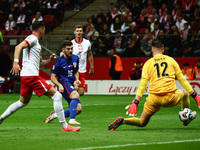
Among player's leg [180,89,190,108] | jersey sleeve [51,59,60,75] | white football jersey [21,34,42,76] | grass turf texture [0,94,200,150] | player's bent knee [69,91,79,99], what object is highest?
white football jersey [21,34,42,76]

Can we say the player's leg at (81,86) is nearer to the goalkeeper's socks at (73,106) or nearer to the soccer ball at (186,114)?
the goalkeeper's socks at (73,106)

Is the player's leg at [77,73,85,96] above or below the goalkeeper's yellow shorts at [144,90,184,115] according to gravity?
below

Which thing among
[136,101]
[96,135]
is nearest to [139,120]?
[136,101]

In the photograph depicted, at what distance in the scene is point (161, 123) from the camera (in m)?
10.9

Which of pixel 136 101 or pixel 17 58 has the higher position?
pixel 17 58

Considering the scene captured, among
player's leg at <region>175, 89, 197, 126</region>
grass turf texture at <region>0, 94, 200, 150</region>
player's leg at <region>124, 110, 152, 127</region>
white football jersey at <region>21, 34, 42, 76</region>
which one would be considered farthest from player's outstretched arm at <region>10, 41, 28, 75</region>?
player's leg at <region>175, 89, 197, 126</region>

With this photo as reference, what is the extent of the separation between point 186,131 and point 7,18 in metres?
22.7

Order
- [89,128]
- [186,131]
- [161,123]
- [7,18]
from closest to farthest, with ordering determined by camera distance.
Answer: [186,131] → [89,128] → [161,123] → [7,18]

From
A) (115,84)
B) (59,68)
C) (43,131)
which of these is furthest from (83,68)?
(115,84)

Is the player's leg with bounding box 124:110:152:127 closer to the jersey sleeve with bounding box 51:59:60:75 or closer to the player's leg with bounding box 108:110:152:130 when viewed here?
the player's leg with bounding box 108:110:152:130

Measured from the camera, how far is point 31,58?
9.06 meters

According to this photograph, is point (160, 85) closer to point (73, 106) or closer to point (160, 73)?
point (160, 73)

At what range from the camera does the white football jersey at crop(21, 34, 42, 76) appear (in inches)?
353

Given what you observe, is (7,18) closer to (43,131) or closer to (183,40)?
(183,40)
